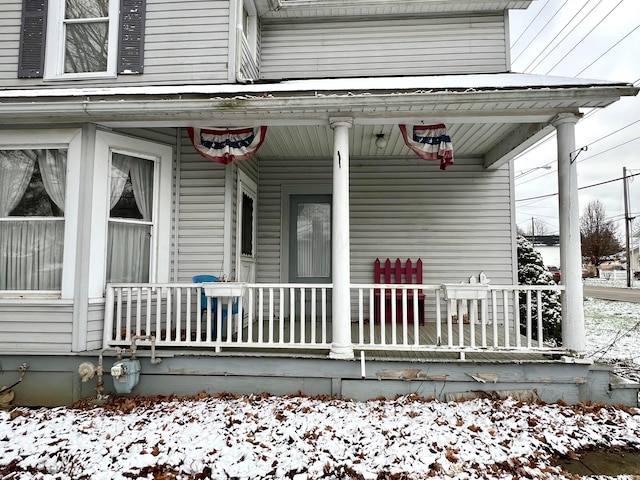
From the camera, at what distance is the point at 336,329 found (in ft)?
13.5

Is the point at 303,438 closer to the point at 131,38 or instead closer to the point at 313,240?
the point at 313,240

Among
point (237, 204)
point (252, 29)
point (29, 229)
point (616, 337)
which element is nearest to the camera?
point (29, 229)

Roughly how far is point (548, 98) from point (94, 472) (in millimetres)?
5171

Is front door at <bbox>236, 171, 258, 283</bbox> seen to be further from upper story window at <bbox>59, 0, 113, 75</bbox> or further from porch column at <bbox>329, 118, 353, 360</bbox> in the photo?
upper story window at <bbox>59, 0, 113, 75</bbox>

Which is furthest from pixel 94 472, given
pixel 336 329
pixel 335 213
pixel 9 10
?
pixel 9 10

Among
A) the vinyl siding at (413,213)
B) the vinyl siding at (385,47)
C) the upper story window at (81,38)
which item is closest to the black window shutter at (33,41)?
the upper story window at (81,38)

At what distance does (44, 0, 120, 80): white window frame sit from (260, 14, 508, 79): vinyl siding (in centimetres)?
251

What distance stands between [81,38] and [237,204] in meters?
3.11

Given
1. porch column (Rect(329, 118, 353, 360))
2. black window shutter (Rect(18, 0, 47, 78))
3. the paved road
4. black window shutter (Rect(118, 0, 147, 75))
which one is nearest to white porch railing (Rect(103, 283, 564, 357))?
porch column (Rect(329, 118, 353, 360))

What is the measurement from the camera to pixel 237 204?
550 centimetres

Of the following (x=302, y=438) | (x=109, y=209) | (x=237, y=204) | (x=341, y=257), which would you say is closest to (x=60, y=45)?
(x=109, y=209)

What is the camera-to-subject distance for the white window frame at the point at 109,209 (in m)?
4.32

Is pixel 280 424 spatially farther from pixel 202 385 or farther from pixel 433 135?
pixel 433 135

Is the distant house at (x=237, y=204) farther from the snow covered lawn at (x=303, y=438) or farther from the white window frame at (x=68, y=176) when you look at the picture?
the snow covered lawn at (x=303, y=438)
